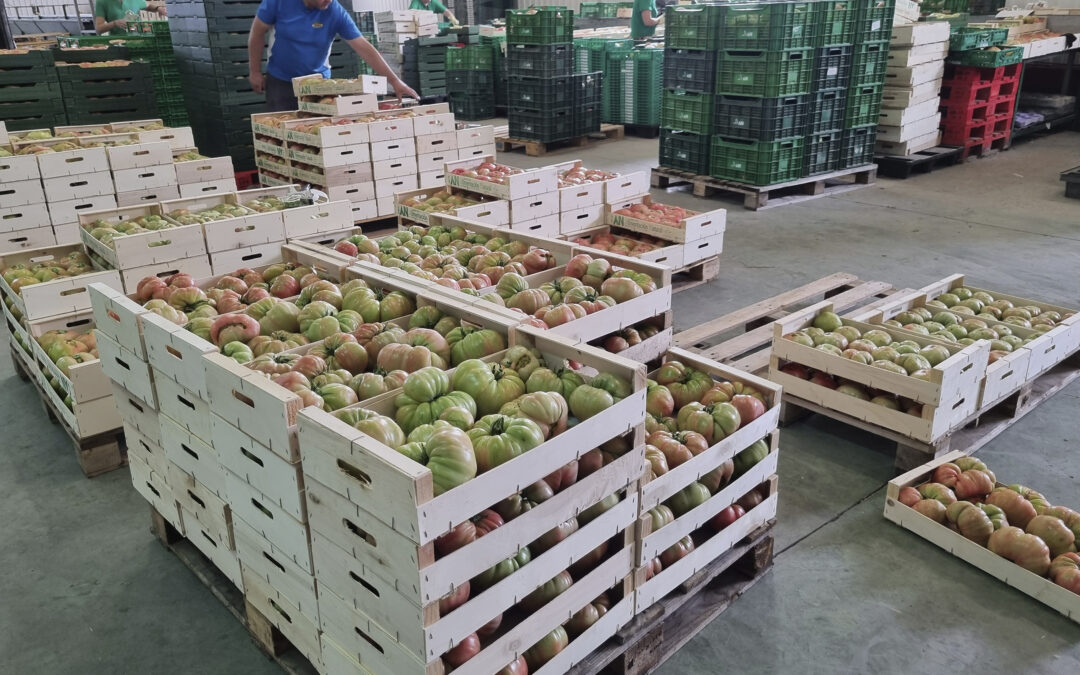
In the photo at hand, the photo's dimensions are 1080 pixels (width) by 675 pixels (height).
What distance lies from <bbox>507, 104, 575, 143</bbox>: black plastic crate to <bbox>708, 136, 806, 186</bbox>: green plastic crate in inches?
140

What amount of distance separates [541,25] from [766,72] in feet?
14.0

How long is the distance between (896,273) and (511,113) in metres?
7.45

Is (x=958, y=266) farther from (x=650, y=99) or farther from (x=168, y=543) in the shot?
(x=650, y=99)

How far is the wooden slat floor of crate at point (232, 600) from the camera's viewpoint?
2.87 meters

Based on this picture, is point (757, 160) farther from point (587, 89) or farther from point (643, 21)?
point (643, 21)

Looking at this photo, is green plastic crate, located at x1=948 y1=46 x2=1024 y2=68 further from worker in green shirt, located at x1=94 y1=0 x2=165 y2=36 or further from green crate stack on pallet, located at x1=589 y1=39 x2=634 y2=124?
worker in green shirt, located at x1=94 y1=0 x2=165 y2=36

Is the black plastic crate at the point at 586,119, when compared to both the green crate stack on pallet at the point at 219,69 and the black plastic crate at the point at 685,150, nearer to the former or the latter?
the black plastic crate at the point at 685,150

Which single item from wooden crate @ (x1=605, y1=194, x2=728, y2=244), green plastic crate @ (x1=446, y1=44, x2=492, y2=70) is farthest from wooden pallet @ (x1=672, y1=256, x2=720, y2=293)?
green plastic crate @ (x1=446, y1=44, x2=492, y2=70)

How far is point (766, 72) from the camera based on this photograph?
8602 millimetres

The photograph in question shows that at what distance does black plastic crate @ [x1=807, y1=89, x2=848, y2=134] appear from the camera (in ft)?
30.2

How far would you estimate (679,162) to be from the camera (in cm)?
993

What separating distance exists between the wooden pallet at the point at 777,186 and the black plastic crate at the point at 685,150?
0.10 meters

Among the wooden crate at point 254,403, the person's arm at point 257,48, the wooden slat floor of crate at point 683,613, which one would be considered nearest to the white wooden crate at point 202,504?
the wooden crate at point 254,403

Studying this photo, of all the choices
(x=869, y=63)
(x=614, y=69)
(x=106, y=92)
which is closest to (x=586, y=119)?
A: (x=614, y=69)
